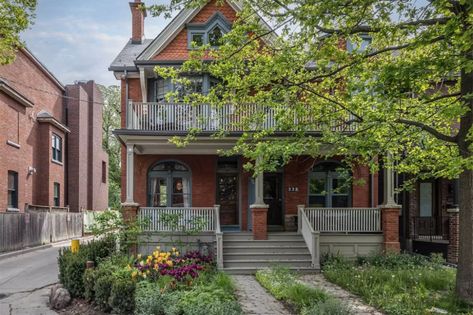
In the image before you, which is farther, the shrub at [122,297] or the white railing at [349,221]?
the white railing at [349,221]

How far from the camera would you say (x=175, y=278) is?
892 cm

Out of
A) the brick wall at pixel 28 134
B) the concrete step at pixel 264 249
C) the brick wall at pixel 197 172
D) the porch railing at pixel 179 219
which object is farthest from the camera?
the brick wall at pixel 28 134

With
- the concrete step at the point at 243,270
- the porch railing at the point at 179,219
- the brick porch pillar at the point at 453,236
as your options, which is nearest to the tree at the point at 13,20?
the porch railing at the point at 179,219

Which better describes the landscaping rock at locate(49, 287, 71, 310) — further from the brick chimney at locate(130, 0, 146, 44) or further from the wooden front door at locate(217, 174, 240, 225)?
the brick chimney at locate(130, 0, 146, 44)

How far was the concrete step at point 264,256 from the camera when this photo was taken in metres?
13.6

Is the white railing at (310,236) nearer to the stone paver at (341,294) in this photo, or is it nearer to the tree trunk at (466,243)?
the stone paver at (341,294)

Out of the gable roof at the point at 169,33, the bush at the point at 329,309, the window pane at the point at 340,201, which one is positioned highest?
the gable roof at the point at 169,33

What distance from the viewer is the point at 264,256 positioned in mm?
13695

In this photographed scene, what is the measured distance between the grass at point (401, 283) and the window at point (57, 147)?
19.9 meters

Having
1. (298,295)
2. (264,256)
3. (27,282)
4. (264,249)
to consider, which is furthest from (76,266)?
(264,249)

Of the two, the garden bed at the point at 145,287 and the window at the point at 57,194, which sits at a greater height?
the window at the point at 57,194

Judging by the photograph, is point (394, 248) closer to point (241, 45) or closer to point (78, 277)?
point (241, 45)

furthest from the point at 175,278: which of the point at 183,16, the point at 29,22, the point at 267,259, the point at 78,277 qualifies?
the point at 183,16

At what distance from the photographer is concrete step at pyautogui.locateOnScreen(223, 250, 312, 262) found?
44.5ft
